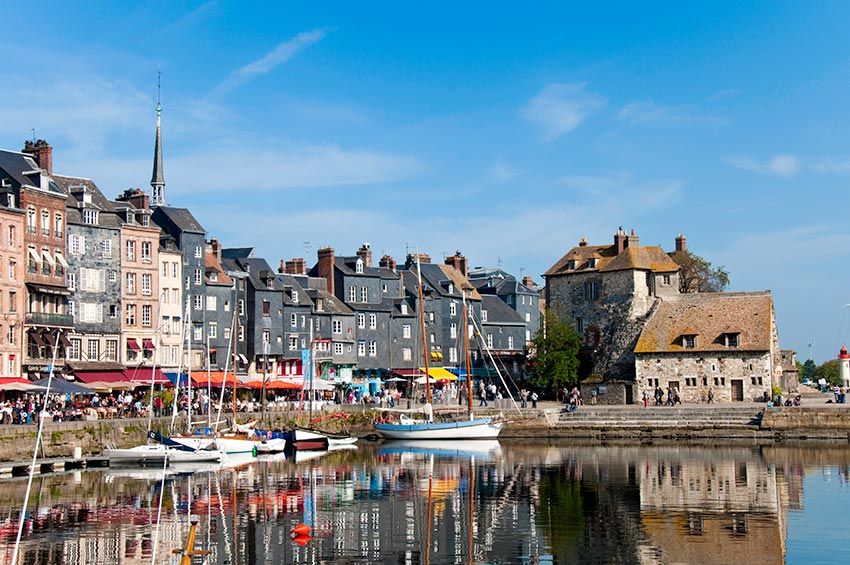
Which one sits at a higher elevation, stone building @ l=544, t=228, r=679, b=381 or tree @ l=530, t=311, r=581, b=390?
stone building @ l=544, t=228, r=679, b=381

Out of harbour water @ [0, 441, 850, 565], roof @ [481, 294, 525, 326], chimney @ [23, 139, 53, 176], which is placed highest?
chimney @ [23, 139, 53, 176]

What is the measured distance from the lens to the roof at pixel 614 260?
83.2 meters

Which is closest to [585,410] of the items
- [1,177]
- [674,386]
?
[674,386]

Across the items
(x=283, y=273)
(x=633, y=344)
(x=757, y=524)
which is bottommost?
(x=757, y=524)

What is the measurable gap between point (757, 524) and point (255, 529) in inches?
551

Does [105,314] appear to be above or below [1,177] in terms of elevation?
below

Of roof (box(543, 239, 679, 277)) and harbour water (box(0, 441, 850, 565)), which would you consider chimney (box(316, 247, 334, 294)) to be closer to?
roof (box(543, 239, 679, 277))

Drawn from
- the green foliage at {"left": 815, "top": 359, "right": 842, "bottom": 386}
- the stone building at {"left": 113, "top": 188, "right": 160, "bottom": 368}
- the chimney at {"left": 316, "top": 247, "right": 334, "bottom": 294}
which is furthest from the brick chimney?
the green foliage at {"left": 815, "top": 359, "right": 842, "bottom": 386}

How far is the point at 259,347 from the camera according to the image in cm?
8081

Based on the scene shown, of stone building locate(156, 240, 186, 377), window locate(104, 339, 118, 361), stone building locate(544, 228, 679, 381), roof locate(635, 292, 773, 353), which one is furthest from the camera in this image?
stone building locate(544, 228, 679, 381)

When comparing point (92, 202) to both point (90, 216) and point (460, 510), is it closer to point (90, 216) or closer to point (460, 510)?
point (90, 216)

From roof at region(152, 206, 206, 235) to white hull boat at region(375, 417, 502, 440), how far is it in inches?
726

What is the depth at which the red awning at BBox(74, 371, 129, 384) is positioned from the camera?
215 ft

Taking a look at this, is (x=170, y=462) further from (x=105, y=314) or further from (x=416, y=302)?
(x=416, y=302)
